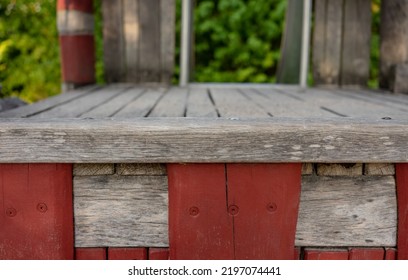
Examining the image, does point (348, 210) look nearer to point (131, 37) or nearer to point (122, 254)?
point (122, 254)

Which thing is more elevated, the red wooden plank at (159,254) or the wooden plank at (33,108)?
the wooden plank at (33,108)

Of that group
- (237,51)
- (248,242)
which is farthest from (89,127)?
(237,51)

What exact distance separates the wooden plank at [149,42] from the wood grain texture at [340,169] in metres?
2.54

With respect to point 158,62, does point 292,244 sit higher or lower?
lower

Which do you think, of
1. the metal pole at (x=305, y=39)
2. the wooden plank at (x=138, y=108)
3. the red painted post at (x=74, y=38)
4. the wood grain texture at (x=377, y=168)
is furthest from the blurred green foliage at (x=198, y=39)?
the wood grain texture at (x=377, y=168)

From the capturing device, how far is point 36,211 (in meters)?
1.74

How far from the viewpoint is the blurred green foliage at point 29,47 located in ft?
20.2

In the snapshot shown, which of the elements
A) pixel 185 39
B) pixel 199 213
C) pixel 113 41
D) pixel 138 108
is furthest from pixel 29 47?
pixel 199 213

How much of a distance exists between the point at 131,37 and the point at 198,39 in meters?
2.46

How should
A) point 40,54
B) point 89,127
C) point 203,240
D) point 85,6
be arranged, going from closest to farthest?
point 89,127 → point 203,240 → point 85,6 → point 40,54

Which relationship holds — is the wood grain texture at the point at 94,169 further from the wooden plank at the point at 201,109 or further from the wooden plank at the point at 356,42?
the wooden plank at the point at 356,42
